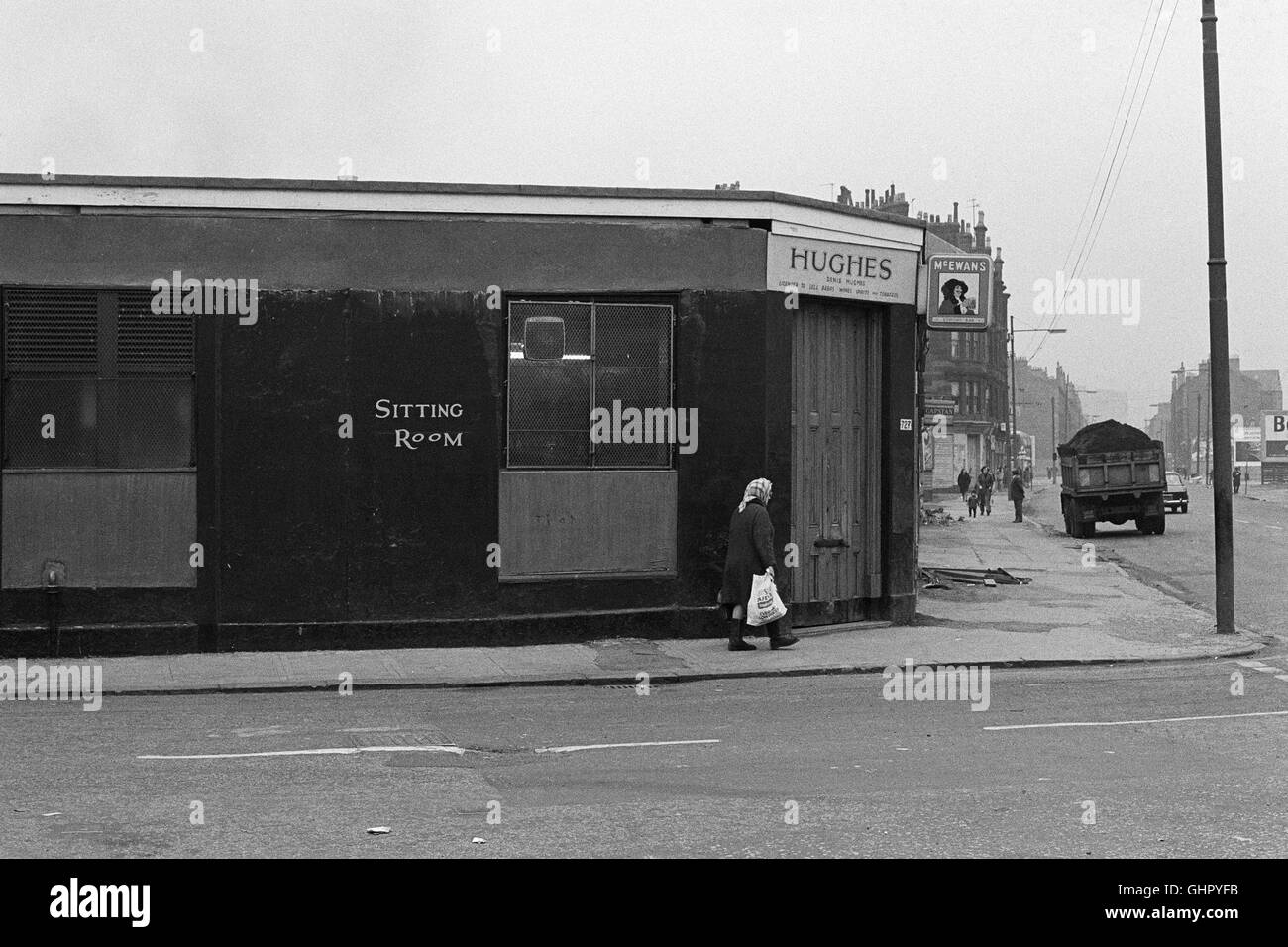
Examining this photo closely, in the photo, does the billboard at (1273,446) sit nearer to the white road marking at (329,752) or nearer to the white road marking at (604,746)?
the white road marking at (604,746)

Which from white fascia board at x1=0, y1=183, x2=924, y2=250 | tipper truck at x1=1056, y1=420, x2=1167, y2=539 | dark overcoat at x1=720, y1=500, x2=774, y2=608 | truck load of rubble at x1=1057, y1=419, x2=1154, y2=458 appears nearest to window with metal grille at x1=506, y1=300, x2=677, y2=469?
white fascia board at x1=0, y1=183, x2=924, y2=250

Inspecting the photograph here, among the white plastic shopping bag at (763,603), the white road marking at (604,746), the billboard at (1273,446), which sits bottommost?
the white road marking at (604,746)

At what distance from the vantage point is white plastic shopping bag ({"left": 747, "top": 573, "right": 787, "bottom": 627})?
14.9 metres

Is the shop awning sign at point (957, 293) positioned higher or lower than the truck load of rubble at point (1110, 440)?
higher

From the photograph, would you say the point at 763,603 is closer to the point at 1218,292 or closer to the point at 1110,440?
the point at 1218,292

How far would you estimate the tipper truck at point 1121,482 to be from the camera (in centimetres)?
3888

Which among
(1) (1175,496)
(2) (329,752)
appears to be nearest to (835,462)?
(2) (329,752)

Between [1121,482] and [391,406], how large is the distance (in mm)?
27919

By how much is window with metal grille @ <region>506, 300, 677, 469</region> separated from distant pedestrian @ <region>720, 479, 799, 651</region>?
4.66 feet

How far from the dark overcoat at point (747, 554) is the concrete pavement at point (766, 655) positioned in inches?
25.0

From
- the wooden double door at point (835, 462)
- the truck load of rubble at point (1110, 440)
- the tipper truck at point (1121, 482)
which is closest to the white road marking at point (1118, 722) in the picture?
the wooden double door at point (835, 462)
